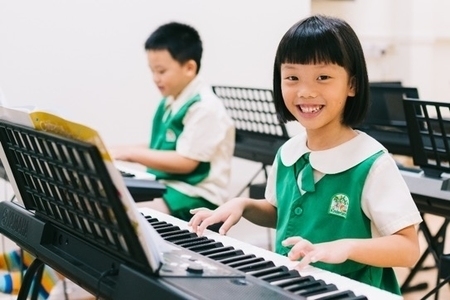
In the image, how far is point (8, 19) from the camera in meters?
2.80

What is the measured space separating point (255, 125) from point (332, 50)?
53.5 inches

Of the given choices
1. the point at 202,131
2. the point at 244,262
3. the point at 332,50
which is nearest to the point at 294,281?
the point at 244,262

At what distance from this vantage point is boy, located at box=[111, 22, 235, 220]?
2.36 metres

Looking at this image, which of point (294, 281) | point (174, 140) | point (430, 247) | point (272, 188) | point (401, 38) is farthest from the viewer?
point (401, 38)

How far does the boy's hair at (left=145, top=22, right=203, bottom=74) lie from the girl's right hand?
120 centimetres

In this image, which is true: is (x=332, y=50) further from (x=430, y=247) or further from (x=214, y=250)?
(x=430, y=247)

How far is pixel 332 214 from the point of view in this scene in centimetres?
134

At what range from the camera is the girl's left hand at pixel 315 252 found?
1.08 metres

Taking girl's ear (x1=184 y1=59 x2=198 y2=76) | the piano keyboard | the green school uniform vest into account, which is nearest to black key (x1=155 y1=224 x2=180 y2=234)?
the piano keyboard

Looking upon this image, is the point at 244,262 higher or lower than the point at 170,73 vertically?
lower

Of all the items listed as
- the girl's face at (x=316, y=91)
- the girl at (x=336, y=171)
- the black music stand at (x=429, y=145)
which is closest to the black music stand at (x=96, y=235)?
the girl at (x=336, y=171)

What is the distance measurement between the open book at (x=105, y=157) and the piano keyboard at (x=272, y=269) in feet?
0.36

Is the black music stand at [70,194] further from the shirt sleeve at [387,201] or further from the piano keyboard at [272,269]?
the shirt sleeve at [387,201]

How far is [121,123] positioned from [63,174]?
2.06 m
